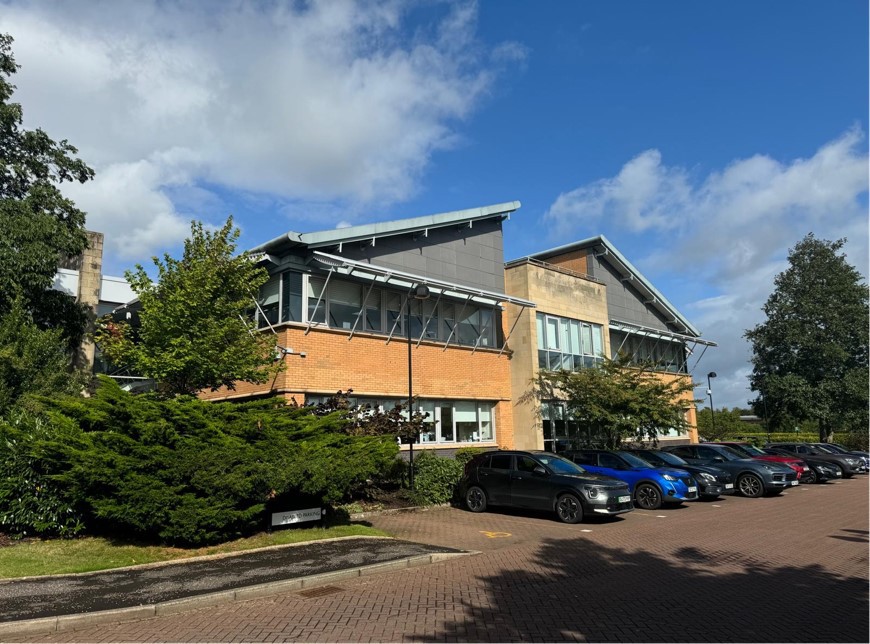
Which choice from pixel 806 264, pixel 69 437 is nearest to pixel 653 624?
pixel 69 437

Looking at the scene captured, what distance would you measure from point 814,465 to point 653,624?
21.5 m

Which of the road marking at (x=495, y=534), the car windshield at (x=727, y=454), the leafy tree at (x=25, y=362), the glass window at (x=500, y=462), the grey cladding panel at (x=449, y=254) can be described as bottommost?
the road marking at (x=495, y=534)

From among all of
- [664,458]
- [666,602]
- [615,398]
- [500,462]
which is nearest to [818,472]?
[615,398]

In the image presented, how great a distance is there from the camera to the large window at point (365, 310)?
18375mm

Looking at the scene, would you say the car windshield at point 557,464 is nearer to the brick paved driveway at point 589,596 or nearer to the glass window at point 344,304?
the brick paved driveway at point 589,596

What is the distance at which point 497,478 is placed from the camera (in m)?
14.8

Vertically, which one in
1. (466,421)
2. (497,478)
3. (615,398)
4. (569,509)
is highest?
(615,398)

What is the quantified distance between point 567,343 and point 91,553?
20.8 m

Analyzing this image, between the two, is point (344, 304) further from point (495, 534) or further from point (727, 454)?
point (727, 454)

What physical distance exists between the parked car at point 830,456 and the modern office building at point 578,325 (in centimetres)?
A: 414

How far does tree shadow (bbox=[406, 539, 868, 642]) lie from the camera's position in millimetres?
5957

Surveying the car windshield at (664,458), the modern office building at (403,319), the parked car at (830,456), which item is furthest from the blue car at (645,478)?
the parked car at (830,456)

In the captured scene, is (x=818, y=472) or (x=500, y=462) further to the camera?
(x=818, y=472)

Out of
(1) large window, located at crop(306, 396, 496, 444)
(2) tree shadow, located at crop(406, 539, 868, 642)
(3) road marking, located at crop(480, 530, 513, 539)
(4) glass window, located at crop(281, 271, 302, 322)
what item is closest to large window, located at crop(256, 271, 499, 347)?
(4) glass window, located at crop(281, 271, 302, 322)
